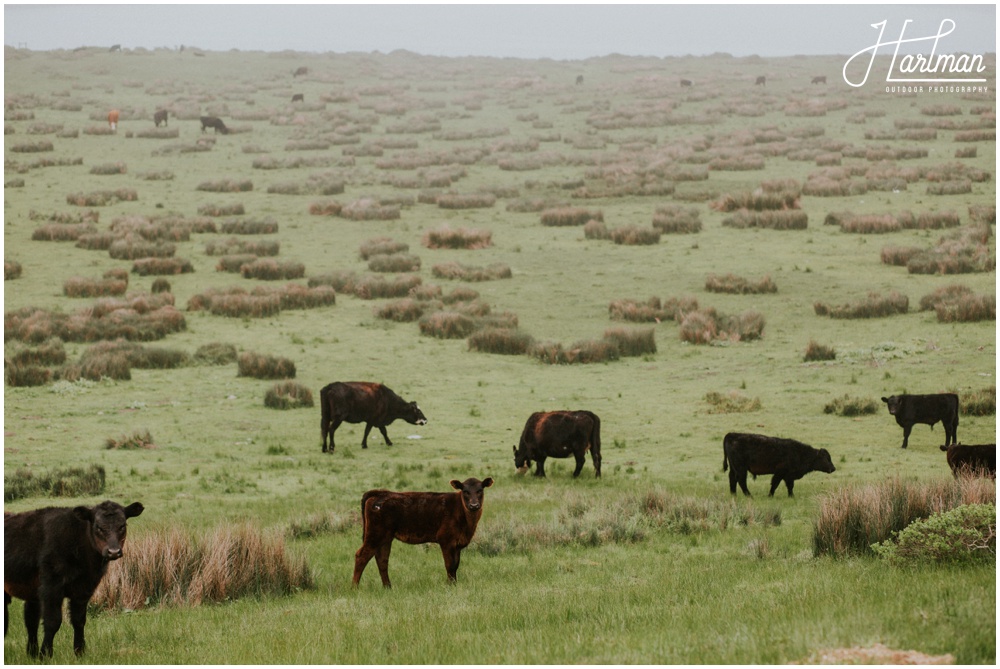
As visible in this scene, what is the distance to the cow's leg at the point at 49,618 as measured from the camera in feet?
27.0

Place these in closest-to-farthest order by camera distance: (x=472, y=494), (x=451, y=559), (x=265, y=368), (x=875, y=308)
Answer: (x=472, y=494)
(x=451, y=559)
(x=265, y=368)
(x=875, y=308)

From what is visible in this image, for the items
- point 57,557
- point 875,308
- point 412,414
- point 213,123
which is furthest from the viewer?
point 213,123

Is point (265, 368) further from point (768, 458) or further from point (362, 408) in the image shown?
point (768, 458)

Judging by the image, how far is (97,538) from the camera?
823 cm

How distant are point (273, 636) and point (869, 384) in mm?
17217

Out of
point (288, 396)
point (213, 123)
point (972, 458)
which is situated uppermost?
point (213, 123)

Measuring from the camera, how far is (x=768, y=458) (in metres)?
15.9

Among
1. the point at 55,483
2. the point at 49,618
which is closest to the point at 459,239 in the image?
the point at 55,483

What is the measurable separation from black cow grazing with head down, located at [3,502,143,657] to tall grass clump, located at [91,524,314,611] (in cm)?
204

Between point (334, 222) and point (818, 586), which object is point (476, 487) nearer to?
point (818, 586)

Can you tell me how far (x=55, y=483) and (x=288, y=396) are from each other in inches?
277

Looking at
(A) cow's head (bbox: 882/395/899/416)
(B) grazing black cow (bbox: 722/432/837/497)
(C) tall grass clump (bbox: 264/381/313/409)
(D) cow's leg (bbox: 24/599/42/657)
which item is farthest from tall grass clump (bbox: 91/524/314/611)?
(A) cow's head (bbox: 882/395/899/416)

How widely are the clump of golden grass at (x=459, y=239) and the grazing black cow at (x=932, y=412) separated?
886 inches

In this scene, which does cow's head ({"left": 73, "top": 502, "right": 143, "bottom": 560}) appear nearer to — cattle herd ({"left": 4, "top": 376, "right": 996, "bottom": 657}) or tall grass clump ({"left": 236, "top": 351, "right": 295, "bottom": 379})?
cattle herd ({"left": 4, "top": 376, "right": 996, "bottom": 657})
